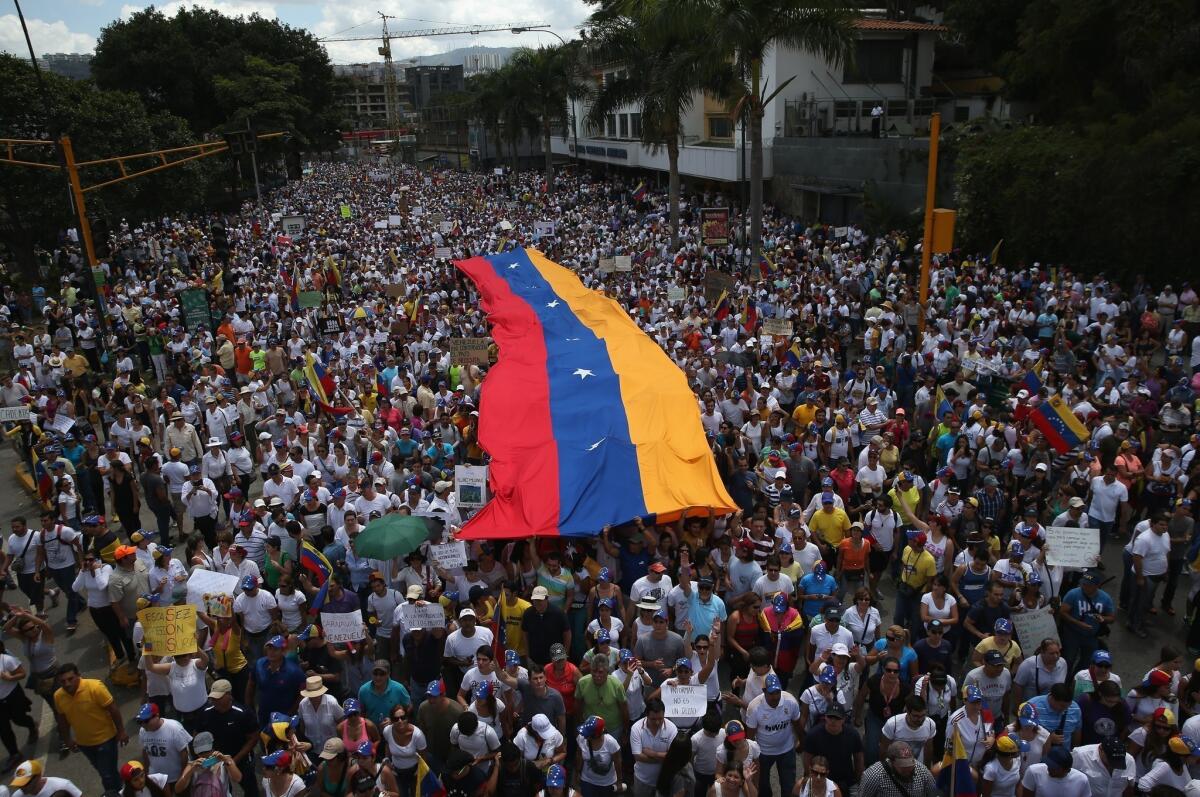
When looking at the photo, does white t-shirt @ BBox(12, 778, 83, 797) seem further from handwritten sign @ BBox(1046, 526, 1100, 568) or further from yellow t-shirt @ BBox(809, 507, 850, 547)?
handwritten sign @ BBox(1046, 526, 1100, 568)

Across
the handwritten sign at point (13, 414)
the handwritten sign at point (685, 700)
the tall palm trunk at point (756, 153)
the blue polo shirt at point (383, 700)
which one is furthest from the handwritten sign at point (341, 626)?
the tall palm trunk at point (756, 153)

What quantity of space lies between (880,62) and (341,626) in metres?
31.3

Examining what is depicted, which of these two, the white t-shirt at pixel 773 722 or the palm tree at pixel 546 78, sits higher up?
the palm tree at pixel 546 78

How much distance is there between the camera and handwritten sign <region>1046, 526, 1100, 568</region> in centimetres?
762

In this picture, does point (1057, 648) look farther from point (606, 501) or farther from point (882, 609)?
point (606, 501)

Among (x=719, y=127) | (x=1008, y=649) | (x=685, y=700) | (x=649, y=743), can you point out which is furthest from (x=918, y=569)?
(x=719, y=127)

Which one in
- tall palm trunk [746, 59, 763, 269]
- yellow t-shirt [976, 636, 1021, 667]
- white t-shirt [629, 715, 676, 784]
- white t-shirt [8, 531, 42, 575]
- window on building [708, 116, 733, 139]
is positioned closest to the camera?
white t-shirt [629, 715, 676, 784]

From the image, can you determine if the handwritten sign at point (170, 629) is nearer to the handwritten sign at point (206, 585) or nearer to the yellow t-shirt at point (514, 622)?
the handwritten sign at point (206, 585)

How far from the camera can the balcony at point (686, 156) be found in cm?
3291

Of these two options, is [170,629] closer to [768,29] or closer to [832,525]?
[832,525]

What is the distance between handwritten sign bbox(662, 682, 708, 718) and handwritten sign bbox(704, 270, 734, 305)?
42.8 feet

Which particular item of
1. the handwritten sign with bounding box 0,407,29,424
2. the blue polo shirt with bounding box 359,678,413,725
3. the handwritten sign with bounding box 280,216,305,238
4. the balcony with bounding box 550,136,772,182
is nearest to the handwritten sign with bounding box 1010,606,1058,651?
the blue polo shirt with bounding box 359,678,413,725

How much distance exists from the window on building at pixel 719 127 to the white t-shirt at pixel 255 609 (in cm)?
3311

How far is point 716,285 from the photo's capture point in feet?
61.4
